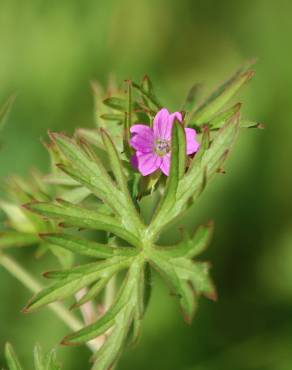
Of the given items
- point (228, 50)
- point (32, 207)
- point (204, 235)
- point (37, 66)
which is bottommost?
point (204, 235)

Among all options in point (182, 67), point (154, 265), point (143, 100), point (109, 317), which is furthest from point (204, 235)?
point (182, 67)

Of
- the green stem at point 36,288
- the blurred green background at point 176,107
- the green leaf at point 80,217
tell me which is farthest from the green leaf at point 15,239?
the blurred green background at point 176,107

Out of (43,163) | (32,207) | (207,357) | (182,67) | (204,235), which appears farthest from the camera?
(182,67)

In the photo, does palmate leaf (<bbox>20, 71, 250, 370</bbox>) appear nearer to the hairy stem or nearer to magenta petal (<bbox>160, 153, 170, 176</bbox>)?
magenta petal (<bbox>160, 153, 170, 176</bbox>)

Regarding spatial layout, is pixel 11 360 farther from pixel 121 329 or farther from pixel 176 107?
pixel 176 107

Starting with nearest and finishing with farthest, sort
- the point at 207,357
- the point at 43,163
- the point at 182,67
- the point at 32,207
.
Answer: the point at 32,207
the point at 207,357
the point at 43,163
the point at 182,67

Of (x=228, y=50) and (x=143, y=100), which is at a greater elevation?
(x=228, y=50)

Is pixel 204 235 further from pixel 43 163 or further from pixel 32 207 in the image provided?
pixel 43 163

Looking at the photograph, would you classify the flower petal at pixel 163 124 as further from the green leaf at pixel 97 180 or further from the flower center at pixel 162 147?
the green leaf at pixel 97 180
